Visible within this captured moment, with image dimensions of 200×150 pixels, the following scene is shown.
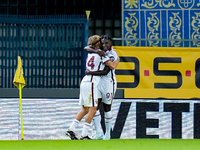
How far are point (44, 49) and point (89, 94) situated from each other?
4.87 ft

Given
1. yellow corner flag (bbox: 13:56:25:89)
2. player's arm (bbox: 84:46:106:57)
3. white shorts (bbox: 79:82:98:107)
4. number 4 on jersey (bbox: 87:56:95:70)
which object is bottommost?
white shorts (bbox: 79:82:98:107)

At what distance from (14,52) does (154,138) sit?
113 inches

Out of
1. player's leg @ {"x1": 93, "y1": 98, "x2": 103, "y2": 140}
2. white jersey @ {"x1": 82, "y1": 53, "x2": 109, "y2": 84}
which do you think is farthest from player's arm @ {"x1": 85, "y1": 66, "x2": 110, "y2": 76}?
player's leg @ {"x1": 93, "y1": 98, "x2": 103, "y2": 140}

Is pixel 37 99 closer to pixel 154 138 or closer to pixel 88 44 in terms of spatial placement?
pixel 88 44

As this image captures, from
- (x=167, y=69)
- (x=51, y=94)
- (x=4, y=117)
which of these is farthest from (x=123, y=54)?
(x=4, y=117)

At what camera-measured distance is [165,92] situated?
29.6 feet

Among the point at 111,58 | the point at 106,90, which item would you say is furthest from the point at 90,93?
the point at 111,58

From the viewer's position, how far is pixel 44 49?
29.6ft

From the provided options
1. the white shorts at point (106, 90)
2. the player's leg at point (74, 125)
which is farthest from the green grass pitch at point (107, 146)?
the white shorts at point (106, 90)

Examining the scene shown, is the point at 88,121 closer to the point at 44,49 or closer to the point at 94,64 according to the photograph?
the point at 94,64

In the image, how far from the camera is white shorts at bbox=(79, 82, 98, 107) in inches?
315

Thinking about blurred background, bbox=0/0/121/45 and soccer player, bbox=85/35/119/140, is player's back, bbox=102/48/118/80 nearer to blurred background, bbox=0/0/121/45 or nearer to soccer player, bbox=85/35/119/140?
soccer player, bbox=85/35/119/140

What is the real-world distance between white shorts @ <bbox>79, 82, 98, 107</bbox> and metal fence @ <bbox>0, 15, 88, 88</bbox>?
101 centimetres

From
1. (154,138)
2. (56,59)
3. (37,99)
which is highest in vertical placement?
(56,59)
